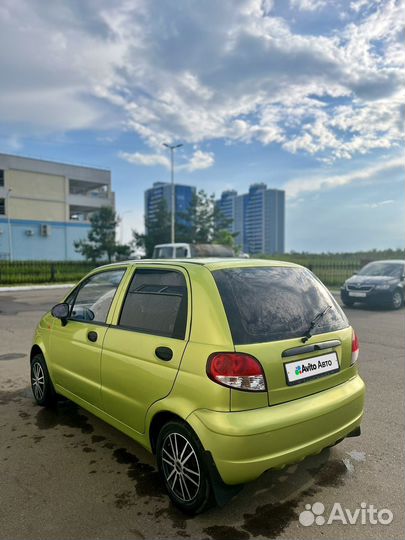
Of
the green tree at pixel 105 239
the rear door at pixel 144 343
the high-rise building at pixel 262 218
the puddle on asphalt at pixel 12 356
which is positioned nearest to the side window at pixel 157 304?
the rear door at pixel 144 343

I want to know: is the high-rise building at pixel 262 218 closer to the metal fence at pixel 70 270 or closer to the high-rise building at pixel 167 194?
the high-rise building at pixel 167 194

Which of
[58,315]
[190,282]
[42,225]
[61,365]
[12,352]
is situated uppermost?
[42,225]

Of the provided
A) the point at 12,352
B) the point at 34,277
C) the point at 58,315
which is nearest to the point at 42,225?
the point at 34,277

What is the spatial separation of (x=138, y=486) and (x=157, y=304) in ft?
4.30

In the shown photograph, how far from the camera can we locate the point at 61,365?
3998 mm

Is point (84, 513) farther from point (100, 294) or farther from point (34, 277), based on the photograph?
point (34, 277)

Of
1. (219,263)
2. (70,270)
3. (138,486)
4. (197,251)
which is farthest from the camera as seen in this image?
(70,270)

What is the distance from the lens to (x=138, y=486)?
2.91m

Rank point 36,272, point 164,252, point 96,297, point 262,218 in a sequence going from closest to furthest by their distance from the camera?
point 96,297
point 164,252
point 36,272
point 262,218

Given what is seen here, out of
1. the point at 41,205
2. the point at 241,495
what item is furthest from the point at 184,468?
the point at 41,205

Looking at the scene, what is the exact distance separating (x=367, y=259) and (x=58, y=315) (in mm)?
20850

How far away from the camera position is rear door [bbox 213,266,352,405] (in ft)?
8.42

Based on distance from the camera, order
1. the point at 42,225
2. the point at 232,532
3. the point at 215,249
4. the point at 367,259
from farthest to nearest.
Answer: the point at 42,225 → the point at 367,259 → the point at 215,249 → the point at 232,532

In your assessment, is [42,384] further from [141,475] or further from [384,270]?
[384,270]
